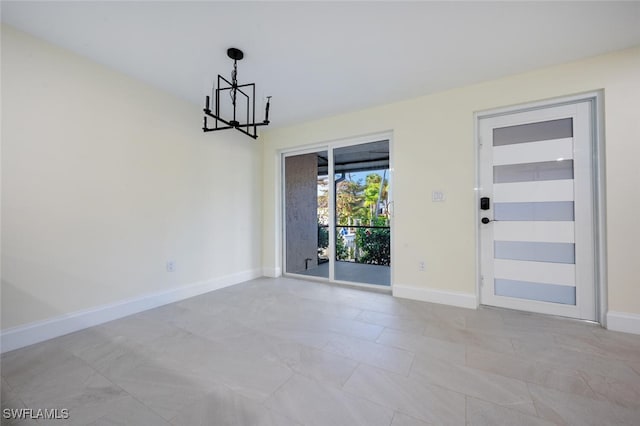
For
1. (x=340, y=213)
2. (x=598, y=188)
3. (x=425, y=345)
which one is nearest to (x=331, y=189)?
(x=340, y=213)

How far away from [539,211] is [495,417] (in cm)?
221

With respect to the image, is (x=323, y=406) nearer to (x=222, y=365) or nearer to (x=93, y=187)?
(x=222, y=365)

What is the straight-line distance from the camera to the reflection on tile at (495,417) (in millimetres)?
1284

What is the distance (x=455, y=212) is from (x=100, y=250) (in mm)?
3737

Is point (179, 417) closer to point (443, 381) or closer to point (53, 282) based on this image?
point (443, 381)

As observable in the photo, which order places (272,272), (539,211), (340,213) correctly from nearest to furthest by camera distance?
(539,211)
(340,213)
(272,272)

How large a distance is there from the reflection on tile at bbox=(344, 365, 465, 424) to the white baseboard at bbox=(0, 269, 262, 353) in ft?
7.89

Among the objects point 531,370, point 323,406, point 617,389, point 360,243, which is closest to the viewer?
point 323,406

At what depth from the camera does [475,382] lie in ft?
5.22

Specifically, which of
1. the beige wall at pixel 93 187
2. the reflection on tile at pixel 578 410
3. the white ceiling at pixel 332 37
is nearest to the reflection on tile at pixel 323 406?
the reflection on tile at pixel 578 410

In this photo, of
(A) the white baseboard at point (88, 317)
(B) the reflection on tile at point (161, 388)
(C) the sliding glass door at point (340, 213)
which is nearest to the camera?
(B) the reflection on tile at point (161, 388)

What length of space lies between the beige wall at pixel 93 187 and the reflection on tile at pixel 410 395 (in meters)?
2.52

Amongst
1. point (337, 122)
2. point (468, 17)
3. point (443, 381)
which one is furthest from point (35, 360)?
point (468, 17)

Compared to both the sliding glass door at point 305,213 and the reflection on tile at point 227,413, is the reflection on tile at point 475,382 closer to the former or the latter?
the reflection on tile at point 227,413
